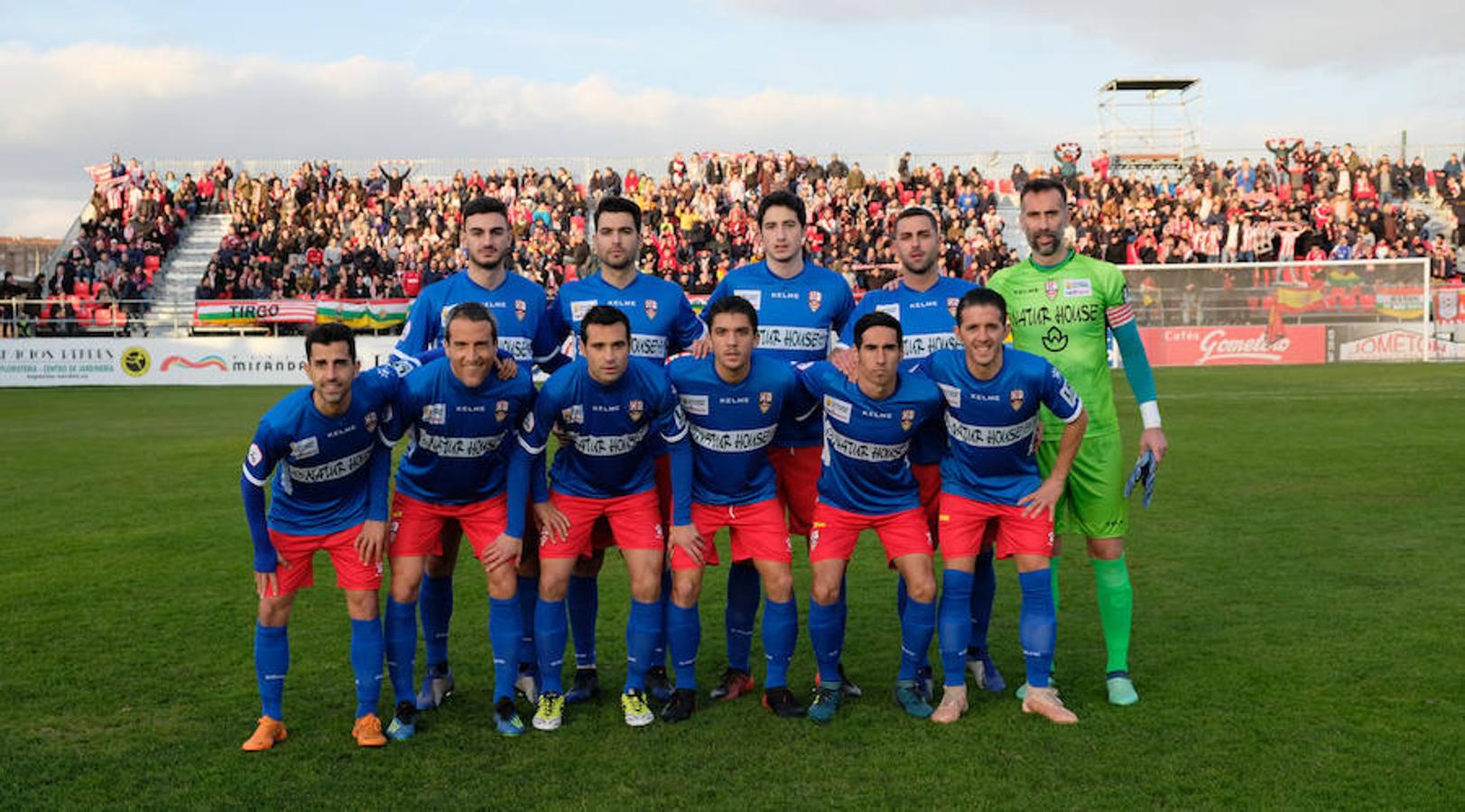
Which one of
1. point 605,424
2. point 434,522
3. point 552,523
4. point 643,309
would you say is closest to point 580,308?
point 643,309

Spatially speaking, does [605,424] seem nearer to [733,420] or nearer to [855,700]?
[733,420]

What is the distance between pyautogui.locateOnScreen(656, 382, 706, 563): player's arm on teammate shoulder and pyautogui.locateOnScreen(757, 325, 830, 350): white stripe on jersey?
75 centimetres

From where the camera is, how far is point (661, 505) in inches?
232

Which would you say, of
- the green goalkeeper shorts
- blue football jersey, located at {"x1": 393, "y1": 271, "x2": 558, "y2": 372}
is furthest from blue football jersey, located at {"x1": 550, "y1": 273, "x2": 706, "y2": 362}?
the green goalkeeper shorts

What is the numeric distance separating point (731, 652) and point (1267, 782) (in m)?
2.43

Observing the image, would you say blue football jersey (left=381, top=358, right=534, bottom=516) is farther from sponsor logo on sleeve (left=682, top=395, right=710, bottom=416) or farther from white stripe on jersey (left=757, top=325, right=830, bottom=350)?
white stripe on jersey (left=757, top=325, right=830, bottom=350)

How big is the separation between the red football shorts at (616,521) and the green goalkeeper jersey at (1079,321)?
193cm

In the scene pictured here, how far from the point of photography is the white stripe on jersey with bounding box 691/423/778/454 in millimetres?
5602

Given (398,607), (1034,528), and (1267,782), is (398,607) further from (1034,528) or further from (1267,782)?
(1267,782)

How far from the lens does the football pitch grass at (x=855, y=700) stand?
176 inches

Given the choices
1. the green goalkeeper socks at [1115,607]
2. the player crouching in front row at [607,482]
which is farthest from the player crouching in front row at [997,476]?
the player crouching in front row at [607,482]

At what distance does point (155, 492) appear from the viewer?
12.0m

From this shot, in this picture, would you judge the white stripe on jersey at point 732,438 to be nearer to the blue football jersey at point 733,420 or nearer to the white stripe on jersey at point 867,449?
the blue football jersey at point 733,420

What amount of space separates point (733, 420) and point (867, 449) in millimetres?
634
